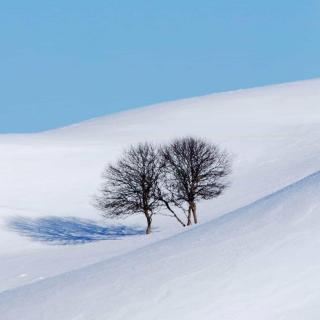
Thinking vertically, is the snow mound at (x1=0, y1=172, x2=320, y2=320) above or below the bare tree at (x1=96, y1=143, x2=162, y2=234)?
below

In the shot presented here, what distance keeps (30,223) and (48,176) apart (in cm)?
1835

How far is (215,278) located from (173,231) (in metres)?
25.6

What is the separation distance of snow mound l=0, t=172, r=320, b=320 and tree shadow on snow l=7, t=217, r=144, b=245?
29.4 metres

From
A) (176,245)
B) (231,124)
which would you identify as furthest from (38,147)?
(176,245)

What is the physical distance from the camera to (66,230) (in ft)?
176

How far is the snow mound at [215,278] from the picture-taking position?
13.7 meters

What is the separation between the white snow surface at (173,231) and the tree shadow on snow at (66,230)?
11 centimetres

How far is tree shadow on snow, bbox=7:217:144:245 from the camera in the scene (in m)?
49.2

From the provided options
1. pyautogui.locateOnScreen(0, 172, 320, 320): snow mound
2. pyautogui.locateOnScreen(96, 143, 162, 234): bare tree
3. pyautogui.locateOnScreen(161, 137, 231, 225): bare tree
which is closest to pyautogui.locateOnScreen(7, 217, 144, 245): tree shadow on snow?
pyautogui.locateOnScreen(96, 143, 162, 234): bare tree

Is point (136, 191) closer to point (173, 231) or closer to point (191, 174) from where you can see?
point (191, 174)

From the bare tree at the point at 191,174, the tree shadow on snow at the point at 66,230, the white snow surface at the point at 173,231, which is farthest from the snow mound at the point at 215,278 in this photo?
the bare tree at the point at 191,174

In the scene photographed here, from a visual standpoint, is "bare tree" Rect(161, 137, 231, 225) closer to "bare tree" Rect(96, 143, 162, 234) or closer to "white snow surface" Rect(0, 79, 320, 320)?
"bare tree" Rect(96, 143, 162, 234)

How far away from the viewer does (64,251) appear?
4016cm

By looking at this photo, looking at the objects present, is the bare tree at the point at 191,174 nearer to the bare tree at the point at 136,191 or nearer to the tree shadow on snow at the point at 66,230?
the bare tree at the point at 136,191
